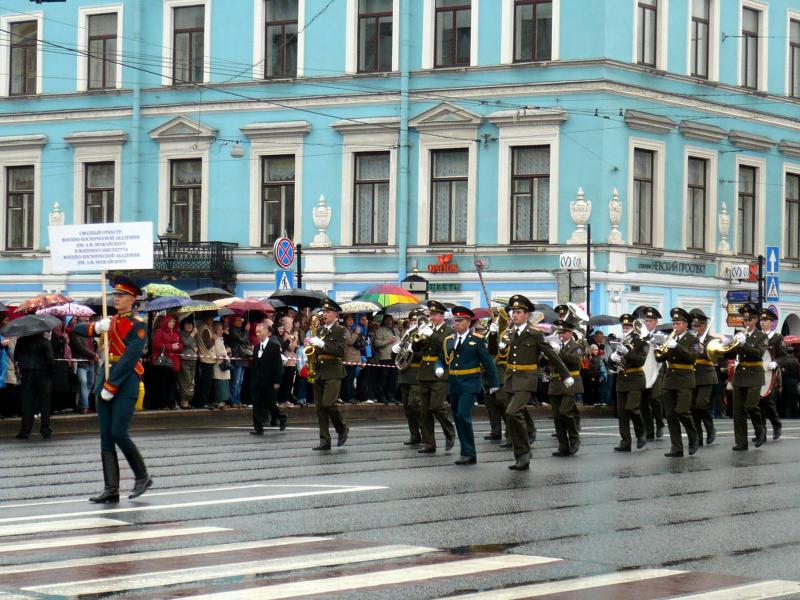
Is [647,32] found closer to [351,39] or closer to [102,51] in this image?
[351,39]

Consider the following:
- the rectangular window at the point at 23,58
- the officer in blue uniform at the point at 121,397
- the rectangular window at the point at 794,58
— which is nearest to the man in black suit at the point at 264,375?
the officer in blue uniform at the point at 121,397

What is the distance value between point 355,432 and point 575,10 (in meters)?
18.8

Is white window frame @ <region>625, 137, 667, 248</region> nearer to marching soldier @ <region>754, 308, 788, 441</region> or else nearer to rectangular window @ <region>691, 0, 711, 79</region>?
rectangular window @ <region>691, 0, 711, 79</region>

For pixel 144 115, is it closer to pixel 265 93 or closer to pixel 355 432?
pixel 265 93

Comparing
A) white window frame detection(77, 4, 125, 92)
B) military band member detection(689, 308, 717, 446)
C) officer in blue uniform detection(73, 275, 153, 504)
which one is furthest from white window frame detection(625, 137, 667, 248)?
officer in blue uniform detection(73, 275, 153, 504)

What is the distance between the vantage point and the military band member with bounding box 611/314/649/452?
24312 millimetres

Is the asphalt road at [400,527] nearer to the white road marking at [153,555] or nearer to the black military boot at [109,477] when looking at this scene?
the white road marking at [153,555]

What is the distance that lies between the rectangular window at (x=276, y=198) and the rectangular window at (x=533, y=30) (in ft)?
23.6

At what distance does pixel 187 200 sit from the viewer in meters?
48.2

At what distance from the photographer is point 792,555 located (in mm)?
12836

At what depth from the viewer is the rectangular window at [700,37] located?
151 ft

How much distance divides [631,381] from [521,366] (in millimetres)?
4139

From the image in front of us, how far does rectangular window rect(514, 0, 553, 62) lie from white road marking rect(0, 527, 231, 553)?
103 ft

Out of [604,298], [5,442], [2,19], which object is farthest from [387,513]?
[2,19]
